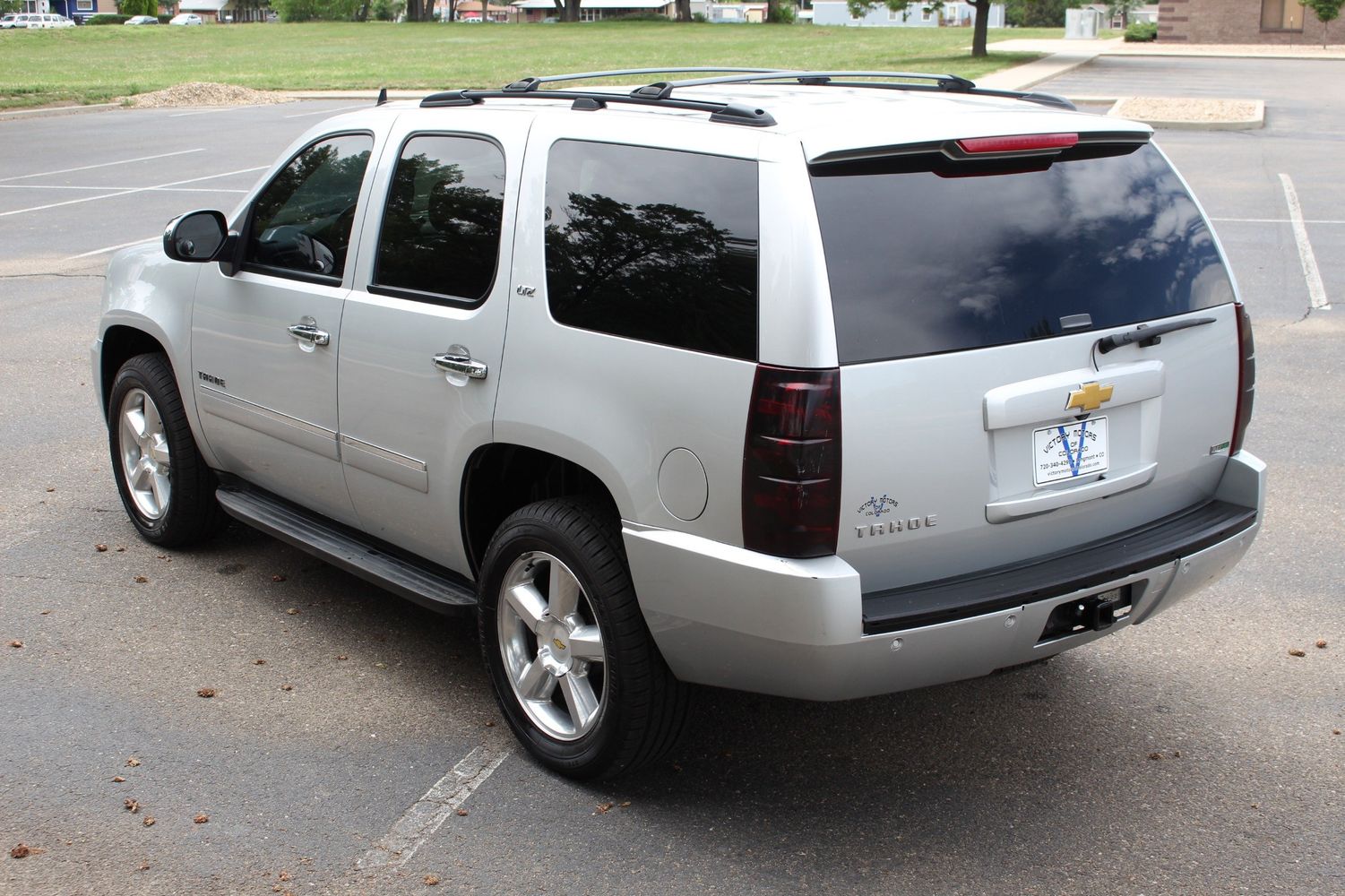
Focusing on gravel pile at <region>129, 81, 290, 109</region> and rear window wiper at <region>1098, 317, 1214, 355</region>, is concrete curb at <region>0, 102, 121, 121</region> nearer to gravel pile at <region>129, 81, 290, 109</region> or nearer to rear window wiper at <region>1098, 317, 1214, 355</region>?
Answer: gravel pile at <region>129, 81, 290, 109</region>

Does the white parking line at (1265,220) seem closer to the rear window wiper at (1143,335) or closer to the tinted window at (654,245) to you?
the rear window wiper at (1143,335)

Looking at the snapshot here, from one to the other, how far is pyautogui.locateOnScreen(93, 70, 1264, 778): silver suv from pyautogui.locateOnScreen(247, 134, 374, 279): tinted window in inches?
1.6

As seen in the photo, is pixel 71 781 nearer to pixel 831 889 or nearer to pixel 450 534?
pixel 450 534

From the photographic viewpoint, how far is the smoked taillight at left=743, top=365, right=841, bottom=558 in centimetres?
324

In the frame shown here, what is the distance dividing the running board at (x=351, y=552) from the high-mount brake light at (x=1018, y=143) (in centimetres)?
205

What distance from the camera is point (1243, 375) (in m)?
4.07

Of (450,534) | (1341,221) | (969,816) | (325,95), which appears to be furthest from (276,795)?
(325,95)

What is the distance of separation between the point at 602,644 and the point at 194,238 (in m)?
2.38

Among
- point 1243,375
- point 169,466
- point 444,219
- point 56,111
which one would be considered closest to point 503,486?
point 444,219

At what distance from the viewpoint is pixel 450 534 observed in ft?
14.2

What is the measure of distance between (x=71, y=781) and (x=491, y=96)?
8.13ft

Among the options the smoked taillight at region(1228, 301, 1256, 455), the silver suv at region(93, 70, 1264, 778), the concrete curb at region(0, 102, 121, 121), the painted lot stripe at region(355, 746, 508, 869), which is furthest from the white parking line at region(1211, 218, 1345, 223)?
the concrete curb at region(0, 102, 121, 121)

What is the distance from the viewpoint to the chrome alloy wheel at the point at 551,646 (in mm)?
3896

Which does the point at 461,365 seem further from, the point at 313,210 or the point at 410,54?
the point at 410,54
